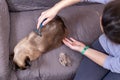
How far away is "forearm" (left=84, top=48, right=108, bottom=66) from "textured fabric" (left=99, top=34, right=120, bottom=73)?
0.09 feet

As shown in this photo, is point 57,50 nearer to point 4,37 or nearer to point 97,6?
point 4,37

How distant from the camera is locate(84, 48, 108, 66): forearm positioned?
123 cm

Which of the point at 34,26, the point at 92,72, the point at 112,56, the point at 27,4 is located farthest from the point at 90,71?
the point at 27,4

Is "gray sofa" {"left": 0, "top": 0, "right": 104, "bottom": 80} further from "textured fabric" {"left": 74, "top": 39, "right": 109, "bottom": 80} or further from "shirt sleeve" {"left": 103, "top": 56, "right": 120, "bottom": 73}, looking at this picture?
"shirt sleeve" {"left": 103, "top": 56, "right": 120, "bottom": 73}

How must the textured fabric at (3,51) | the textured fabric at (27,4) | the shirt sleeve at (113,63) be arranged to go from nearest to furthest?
the shirt sleeve at (113,63) → the textured fabric at (3,51) → the textured fabric at (27,4)

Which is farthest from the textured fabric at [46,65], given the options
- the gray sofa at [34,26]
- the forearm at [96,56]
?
the forearm at [96,56]

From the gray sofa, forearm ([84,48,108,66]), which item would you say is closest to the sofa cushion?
the gray sofa

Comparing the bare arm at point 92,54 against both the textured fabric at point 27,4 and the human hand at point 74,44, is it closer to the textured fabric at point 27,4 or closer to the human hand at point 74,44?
the human hand at point 74,44

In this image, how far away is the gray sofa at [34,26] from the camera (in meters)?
1.33

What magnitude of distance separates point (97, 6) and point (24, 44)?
0.69m

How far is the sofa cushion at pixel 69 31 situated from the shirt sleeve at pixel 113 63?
0.25 m

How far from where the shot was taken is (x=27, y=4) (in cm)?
167

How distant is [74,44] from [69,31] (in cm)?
17

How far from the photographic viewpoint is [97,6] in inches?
67.9
